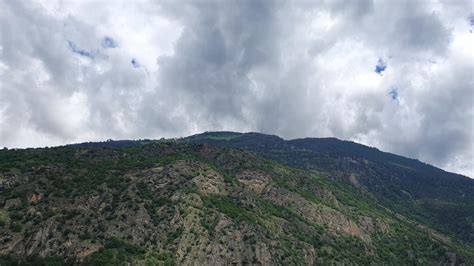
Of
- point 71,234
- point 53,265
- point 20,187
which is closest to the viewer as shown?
point 53,265

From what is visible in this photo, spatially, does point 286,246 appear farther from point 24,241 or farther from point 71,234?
point 24,241

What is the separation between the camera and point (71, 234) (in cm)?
15262

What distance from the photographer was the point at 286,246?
621ft

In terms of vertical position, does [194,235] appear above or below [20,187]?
below

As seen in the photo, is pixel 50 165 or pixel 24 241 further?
pixel 50 165

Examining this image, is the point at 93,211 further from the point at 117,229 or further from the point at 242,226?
the point at 242,226

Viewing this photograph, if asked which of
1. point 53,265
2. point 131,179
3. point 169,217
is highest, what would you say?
point 131,179

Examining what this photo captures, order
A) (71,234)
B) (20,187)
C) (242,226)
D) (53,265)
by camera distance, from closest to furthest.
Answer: (53,265) < (71,234) < (20,187) < (242,226)

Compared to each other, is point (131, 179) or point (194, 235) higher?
point (131, 179)

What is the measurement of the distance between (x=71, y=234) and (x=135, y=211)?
26.4 metres

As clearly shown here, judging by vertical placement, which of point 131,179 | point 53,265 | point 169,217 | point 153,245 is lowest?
point 53,265

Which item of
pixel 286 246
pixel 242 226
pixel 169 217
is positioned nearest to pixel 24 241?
pixel 169 217

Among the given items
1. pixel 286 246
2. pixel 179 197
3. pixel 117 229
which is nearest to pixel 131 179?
pixel 179 197

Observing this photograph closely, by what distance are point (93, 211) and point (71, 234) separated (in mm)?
16889
